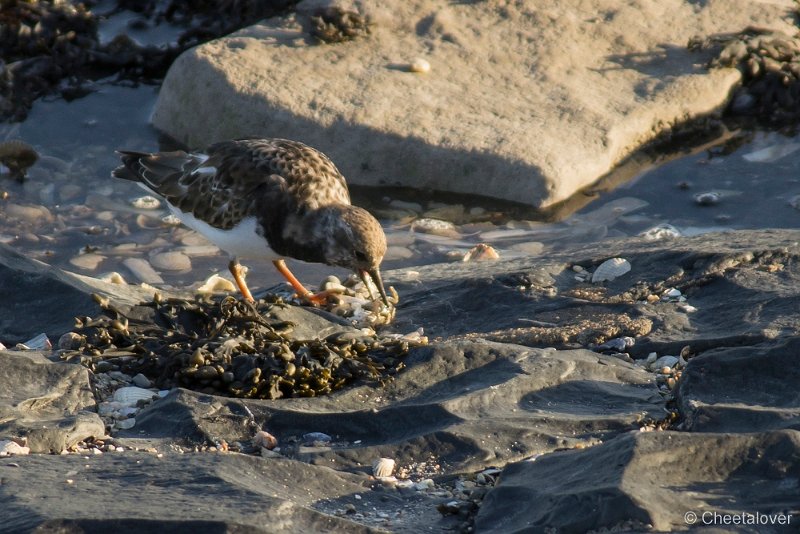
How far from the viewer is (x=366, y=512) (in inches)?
106

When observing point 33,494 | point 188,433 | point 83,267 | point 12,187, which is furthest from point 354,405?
point 12,187

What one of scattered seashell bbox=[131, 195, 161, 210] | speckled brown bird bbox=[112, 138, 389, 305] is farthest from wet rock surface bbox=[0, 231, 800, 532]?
scattered seashell bbox=[131, 195, 161, 210]

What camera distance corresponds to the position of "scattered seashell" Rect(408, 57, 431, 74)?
303 inches

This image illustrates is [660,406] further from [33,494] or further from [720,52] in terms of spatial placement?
[720,52]

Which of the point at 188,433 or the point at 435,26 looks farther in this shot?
the point at 435,26

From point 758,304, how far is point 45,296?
9.75ft

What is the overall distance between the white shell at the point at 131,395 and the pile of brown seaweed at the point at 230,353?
0.10m

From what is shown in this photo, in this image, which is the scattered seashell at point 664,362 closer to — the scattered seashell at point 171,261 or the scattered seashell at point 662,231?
the scattered seashell at point 662,231

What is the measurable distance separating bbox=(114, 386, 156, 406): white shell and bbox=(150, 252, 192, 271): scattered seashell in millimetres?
3111

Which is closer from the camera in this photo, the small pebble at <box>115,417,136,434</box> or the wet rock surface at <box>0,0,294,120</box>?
the small pebble at <box>115,417,136,434</box>

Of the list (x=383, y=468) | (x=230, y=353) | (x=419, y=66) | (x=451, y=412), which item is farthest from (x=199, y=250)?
(x=383, y=468)

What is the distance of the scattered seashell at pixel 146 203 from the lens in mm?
7422

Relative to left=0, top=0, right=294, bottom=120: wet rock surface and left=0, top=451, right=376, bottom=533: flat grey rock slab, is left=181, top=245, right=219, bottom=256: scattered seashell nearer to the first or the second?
left=0, top=0, right=294, bottom=120: wet rock surface

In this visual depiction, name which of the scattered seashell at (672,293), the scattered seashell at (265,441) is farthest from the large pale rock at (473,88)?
the scattered seashell at (265,441)
